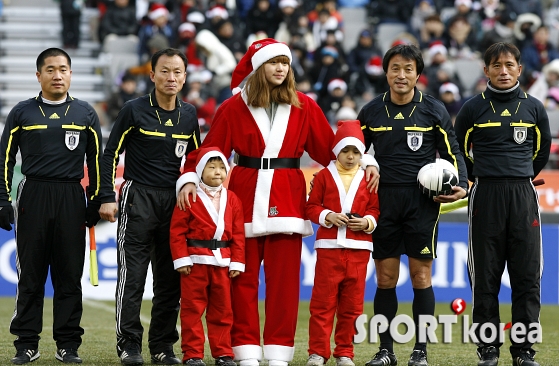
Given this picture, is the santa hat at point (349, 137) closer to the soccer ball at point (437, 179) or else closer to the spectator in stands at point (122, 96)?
the soccer ball at point (437, 179)

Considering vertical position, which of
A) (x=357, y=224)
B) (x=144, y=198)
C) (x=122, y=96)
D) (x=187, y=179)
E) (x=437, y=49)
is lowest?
(x=357, y=224)

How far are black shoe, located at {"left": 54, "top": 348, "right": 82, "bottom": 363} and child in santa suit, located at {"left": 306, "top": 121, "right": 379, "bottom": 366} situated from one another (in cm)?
165

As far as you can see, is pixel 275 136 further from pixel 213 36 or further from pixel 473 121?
pixel 213 36

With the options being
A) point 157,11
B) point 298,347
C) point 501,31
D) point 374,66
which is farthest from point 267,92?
point 501,31

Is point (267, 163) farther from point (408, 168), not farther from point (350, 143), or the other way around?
point (408, 168)

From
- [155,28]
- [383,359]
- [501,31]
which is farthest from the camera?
[501,31]

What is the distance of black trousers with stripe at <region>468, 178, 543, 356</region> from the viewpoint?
7289 millimetres

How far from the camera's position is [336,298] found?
7.12 m

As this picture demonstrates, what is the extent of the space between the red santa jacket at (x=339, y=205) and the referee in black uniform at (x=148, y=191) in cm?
102

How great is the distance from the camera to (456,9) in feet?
65.5

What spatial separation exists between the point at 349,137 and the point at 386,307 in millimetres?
1264

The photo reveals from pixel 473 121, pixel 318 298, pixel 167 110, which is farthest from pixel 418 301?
pixel 167 110

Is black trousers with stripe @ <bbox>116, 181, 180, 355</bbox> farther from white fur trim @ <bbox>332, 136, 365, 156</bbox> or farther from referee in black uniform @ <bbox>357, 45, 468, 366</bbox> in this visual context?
referee in black uniform @ <bbox>357, 45, 468, 366</bbox>

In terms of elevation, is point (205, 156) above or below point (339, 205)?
above
